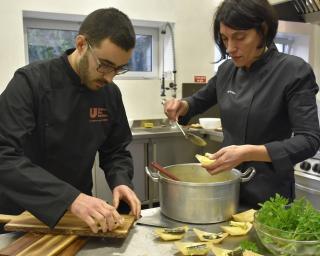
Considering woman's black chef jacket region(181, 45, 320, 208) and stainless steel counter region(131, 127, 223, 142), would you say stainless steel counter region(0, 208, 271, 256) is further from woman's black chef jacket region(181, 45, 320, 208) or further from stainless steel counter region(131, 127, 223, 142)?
stainless steel counter region(131, 127, 223, 142)

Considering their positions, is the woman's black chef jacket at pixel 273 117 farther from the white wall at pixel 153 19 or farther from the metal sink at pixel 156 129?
the white wall at pixel 153 19

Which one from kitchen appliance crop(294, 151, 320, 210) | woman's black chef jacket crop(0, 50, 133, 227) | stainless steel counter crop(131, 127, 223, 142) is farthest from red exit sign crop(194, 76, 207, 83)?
woman's black chef jacket crop(0, 50, 133, 227)

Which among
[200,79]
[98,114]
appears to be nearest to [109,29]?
[98,114]

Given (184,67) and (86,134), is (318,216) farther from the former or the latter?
(184,67)

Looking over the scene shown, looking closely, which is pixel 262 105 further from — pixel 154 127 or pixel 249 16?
pixel 154 127

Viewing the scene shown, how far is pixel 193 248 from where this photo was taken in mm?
774

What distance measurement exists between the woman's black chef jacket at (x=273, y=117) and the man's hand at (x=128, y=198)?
359mm

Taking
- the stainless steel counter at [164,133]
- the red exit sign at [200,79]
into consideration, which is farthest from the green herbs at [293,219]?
the red exit sign at [200,79]

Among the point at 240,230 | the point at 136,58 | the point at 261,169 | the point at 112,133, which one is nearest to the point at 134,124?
the point at 136,58

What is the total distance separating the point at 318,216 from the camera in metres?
0.75

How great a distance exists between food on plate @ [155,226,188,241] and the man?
4.3 inches

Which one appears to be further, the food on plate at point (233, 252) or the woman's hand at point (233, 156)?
the woman's hand at point (233, 156)

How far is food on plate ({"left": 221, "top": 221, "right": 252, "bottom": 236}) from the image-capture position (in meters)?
0.87

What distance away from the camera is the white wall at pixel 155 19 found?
259 centimetres
